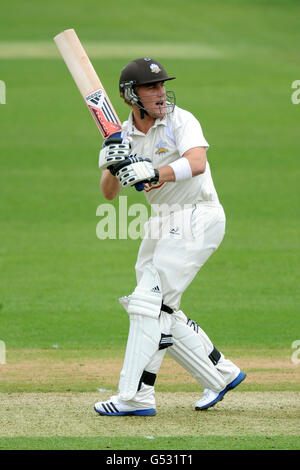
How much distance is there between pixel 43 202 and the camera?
14867 millimetres

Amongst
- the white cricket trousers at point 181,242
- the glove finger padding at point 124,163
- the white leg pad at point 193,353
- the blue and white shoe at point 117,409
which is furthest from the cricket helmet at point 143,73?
the blue and white shoe at point 117,409

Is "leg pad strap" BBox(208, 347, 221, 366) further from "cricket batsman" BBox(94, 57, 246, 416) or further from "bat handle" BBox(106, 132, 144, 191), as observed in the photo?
"bat handle" BBox(106, 132, 144, 191)

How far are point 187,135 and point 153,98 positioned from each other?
11.2 inches

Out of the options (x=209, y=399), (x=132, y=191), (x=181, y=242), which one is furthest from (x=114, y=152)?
(x=132, y=191)

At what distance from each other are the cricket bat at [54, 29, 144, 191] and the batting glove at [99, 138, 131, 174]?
268 millimetres

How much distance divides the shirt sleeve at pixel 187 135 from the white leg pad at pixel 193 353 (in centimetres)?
92

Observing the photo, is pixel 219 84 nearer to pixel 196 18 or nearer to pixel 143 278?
pixel 196 18

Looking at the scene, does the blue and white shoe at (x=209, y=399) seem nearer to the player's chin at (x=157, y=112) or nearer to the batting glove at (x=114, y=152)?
the batting glove at (x=114, y=152)

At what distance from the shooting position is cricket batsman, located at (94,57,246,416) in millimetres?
5027

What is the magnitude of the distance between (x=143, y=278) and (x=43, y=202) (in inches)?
390

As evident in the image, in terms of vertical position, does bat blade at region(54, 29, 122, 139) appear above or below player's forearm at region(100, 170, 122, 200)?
above

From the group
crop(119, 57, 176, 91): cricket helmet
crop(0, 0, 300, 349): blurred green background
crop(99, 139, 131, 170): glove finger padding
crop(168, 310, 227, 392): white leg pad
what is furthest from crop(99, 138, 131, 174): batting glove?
crop(0, 0, 300, 349): blurred green background

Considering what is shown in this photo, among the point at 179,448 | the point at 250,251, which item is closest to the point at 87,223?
the point at 250,251

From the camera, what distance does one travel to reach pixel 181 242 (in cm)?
512
